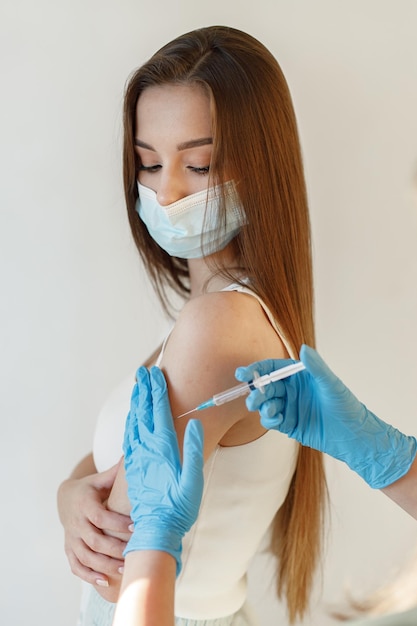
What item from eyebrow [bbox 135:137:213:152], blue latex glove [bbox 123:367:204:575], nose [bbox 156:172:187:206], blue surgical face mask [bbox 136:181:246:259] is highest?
eyebrow [bbox 135:137:213:152]

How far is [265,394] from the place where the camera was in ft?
3.76

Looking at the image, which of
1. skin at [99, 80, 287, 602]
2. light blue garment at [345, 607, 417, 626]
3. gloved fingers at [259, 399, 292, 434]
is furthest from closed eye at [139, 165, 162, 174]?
light blue garment at [345, 607, 417, 626]

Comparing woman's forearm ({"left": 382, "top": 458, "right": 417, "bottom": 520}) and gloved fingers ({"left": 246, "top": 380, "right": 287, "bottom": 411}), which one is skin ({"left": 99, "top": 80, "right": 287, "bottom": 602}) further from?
woman's forearm ({"left": 382, "top": 458, "right": 417, "bottom": 520})

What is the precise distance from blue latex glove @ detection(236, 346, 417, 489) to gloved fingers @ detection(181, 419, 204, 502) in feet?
0.35

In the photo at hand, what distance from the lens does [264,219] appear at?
4.45ft

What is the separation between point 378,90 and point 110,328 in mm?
917

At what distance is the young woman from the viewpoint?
1.24 metres

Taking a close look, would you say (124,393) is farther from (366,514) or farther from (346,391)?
(366,514)

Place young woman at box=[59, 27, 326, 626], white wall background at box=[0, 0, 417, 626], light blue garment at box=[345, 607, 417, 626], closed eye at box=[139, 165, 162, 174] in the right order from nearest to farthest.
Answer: light blue garment at box=[345, 607, 417, 626]
young woman at box=[59, 27, 326, 626]
closed eye at box=[139, 165, 162, 174]
white wall background at box=[0, 0, 417, 626]

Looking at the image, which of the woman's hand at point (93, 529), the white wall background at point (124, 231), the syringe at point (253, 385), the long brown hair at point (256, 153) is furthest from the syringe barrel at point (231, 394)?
the white wall background at point (124, 231)

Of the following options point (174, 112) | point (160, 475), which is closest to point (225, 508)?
point (160, 475)

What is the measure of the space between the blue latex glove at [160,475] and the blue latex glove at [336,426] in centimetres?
14

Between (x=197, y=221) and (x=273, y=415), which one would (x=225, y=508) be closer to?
(x=273, y=415)

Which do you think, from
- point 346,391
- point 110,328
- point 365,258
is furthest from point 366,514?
point 346,391
